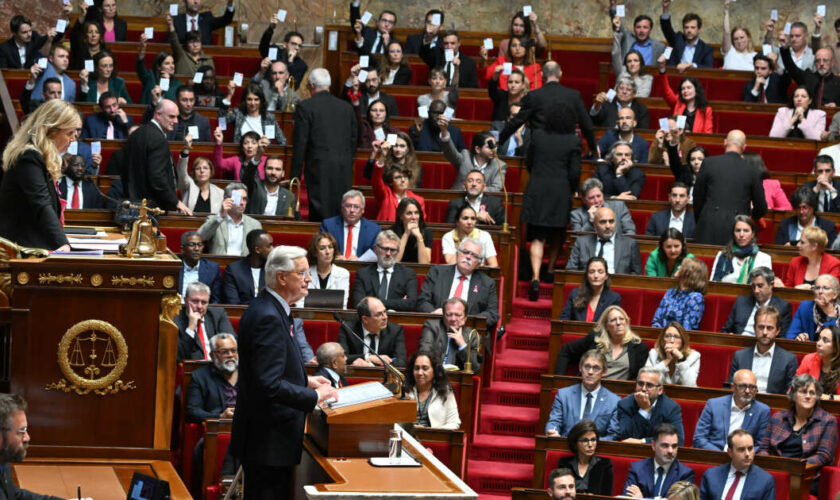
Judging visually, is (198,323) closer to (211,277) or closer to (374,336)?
(211,277)

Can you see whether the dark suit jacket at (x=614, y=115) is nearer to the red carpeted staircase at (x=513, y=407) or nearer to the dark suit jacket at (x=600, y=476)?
the red carpeted staircase at (x=513, y=407)

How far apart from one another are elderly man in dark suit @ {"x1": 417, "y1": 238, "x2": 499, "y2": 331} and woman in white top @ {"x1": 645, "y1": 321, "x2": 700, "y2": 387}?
70 cm

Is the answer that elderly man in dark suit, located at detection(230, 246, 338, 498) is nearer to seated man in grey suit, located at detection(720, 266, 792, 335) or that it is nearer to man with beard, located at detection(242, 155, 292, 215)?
seated man in grey suit, located at detection(720, 266, 792, 335)

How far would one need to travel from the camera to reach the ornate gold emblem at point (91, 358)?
3559 mm

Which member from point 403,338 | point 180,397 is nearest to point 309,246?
point 403,338

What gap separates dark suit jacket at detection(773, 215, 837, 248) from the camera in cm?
623

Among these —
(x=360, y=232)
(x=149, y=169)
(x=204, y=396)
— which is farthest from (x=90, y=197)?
(x=204, y=396)

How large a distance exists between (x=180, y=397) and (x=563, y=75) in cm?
454

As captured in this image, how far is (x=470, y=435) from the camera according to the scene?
16.4ft

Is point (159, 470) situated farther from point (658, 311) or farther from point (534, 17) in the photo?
point (534, 17)

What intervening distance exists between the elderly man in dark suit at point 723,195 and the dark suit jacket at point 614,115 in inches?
47.1

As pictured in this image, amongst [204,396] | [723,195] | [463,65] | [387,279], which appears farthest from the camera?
[463,65]

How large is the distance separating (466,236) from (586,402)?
1.28 m

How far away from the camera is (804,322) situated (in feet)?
17.7
